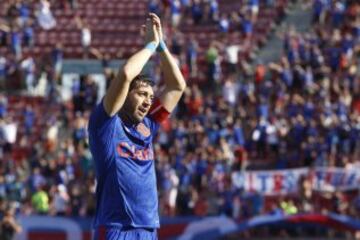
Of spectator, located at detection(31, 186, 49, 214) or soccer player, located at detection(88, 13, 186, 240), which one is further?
spectator, located at detection(31, 186, 49, 214)

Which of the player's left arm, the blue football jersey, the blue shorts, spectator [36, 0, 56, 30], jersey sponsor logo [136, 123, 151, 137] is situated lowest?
spectator [36, 0, 56, 30]

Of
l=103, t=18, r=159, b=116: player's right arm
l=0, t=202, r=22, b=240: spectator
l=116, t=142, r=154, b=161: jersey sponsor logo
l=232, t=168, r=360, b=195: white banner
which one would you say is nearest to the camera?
l=103, t=18, r=159, b=116: player's right arm

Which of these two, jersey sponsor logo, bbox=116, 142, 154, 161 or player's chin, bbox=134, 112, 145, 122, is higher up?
player's chin, bbox=134, 112, 145, 122

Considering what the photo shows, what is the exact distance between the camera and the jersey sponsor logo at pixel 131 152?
6914 mm

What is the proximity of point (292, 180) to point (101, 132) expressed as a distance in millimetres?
16850

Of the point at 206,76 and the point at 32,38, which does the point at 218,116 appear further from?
the point at 32,38

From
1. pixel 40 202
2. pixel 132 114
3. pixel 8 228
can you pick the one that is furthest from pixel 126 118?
pixel 40 202

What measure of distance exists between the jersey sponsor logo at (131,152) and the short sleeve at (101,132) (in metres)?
0.08

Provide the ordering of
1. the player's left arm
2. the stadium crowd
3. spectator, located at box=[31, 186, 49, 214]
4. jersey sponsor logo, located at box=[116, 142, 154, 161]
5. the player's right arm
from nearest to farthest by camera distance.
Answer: the player's right arm < jersey sponsor logo, located at box=[116, 142, 154, 161] < the player's left arm < the stadium crowd < spectator, located at box=[31, 186, 49, 214]

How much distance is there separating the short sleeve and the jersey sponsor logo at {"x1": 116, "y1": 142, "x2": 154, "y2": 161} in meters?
0.08

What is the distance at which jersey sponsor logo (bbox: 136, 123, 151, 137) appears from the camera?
22.9 feet

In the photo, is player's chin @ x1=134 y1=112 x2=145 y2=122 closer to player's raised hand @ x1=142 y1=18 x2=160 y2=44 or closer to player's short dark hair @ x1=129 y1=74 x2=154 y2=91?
player's short dark hair @ x1=129 y1=74 x2=154 y2=91

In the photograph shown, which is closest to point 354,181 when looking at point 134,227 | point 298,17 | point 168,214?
point 168,214

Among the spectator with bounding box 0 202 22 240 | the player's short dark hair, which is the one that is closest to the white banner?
the spectator with bounding box 0 202 22 240
